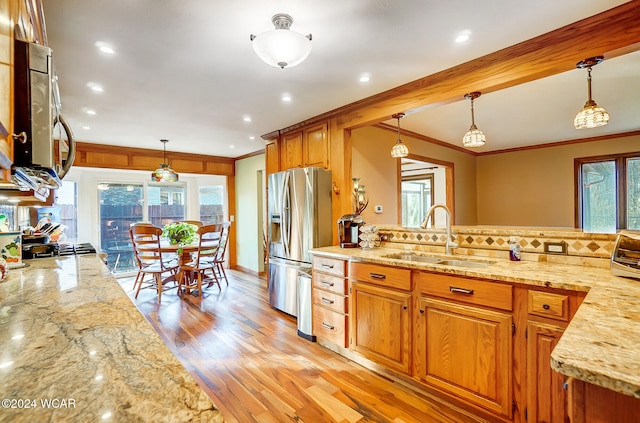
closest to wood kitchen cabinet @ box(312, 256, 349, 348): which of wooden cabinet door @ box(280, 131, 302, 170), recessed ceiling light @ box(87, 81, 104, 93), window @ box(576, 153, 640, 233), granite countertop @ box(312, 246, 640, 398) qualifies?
granite countertop @ box(312, 246, 640, 398)

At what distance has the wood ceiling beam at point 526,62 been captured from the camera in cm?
169

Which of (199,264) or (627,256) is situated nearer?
(627,256)

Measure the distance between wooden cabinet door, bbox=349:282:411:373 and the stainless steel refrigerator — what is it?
0.70 metres

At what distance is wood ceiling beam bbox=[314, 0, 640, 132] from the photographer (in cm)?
169

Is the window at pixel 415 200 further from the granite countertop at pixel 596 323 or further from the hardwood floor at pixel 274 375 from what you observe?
the granite countertop at pixel 596 323

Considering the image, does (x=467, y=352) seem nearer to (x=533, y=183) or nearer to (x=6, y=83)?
(x=6, y=83)

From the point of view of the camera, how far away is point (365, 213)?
3744 millimetres

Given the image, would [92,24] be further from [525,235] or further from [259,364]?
[525,235]

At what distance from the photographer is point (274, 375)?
7.53 ft

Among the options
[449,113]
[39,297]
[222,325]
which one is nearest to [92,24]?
[39,297]

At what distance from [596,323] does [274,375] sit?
2.02 metres

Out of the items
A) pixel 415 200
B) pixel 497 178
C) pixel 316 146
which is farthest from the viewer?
pixel 415 200

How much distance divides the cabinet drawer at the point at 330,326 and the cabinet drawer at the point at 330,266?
0.36 meters

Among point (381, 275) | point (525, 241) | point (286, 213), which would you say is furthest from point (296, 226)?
point (525, 241)
